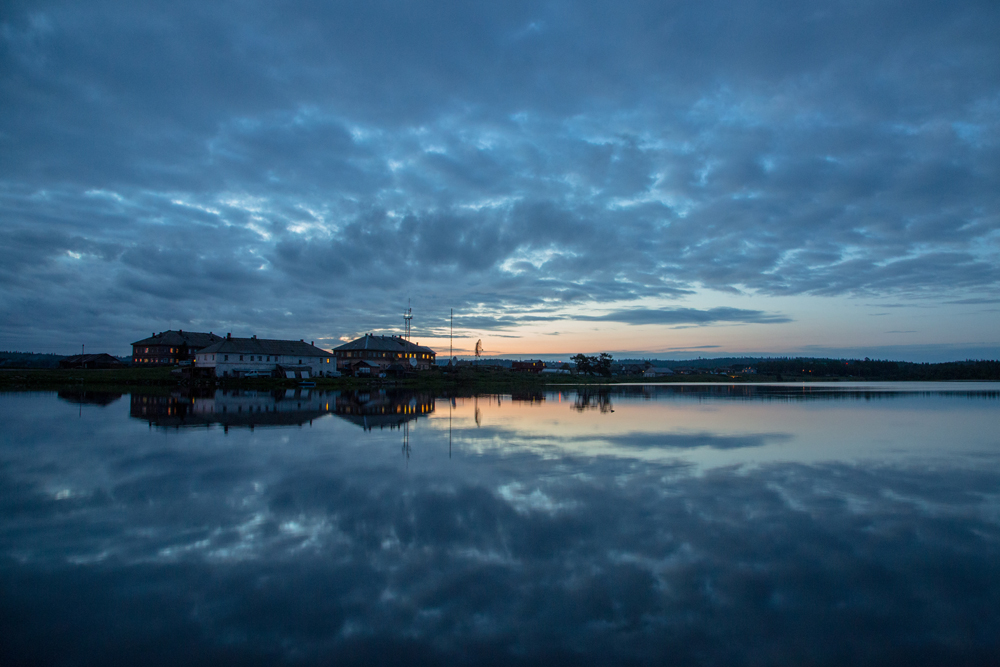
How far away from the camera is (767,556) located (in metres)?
9.60

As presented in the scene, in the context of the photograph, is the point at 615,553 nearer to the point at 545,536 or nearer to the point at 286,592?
the point at 545,536

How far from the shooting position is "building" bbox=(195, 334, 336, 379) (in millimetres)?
74438

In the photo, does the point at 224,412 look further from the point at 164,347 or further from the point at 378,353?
the point at 164,347

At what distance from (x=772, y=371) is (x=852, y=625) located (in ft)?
653

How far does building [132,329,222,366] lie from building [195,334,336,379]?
22.6m

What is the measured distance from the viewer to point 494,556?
30.9ft

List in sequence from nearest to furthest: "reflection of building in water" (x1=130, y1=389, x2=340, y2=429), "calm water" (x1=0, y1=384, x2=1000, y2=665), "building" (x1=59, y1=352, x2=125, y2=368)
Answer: "calm water" (x1=0, y1=384, x2=1000, y2=665)
"reflection of building in water" (x1=130, y1=389, x2=340, y2=429)
"building" (x1=59, y1=352, x2=125, y2=368)

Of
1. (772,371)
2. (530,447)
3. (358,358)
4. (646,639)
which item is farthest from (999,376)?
(646,639)

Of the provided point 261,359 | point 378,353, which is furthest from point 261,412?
point 378,353

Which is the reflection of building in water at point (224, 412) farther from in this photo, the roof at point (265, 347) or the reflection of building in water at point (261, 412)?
the roof at point (265, 347)

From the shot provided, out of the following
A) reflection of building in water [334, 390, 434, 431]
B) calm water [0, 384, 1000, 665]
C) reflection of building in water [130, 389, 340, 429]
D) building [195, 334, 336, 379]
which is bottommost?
calm water [0, 384, 1000, 665]

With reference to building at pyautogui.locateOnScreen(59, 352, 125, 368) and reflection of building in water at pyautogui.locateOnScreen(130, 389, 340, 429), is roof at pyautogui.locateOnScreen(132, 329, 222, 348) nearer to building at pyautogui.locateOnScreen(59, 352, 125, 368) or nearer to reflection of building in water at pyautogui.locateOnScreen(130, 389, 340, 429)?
building at pyautogui.locateOnScreen(59, 352, 125, 368)

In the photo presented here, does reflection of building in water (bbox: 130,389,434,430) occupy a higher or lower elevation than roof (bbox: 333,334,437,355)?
lower

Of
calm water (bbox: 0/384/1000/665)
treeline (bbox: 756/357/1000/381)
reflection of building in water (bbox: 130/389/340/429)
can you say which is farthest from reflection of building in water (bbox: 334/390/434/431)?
treeline (bbox: 756/357/1000/381)
